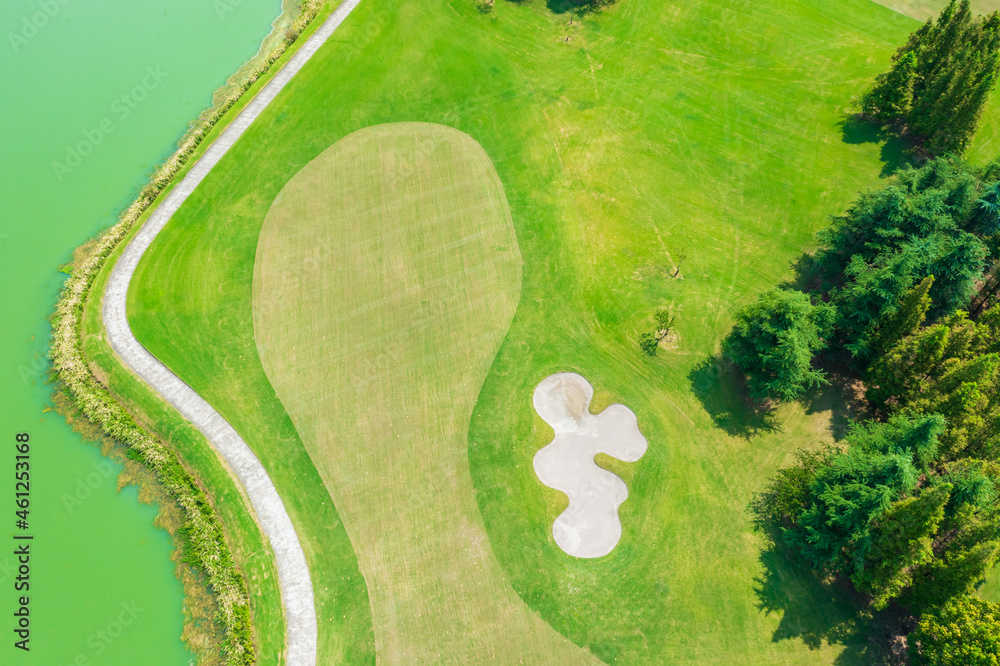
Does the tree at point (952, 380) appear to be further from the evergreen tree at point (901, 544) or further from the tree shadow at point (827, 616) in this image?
the tree shadow at point (827, 616)

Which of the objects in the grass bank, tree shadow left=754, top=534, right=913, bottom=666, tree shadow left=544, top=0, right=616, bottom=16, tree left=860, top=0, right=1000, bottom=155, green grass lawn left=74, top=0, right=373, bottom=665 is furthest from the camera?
tree shadow left=544, top=0, right=616, bottom=16

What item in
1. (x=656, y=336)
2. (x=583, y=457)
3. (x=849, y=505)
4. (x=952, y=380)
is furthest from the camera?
(x=656, y=336)

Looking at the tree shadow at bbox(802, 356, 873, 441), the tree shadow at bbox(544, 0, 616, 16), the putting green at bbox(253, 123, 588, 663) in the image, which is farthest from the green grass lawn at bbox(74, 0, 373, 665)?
the tree shadow at bbox(544, 0, 616, 16)

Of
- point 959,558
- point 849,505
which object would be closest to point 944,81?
point 849,505

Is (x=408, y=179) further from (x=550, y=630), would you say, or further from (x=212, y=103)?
(x=550, y=630)

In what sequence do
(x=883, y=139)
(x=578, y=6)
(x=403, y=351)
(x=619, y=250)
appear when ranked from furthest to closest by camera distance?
(x=578, y=6), (x=883, y=139), (x=619, y=250), (x=403, y=351)

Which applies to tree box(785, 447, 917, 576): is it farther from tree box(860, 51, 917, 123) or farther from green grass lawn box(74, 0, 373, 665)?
tree box(860, 51, 917, 123)

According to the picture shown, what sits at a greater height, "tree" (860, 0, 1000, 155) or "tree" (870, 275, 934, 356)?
"tree" (860, 0, 1000, 155)

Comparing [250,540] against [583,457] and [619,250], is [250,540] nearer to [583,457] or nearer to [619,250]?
[583,457]
